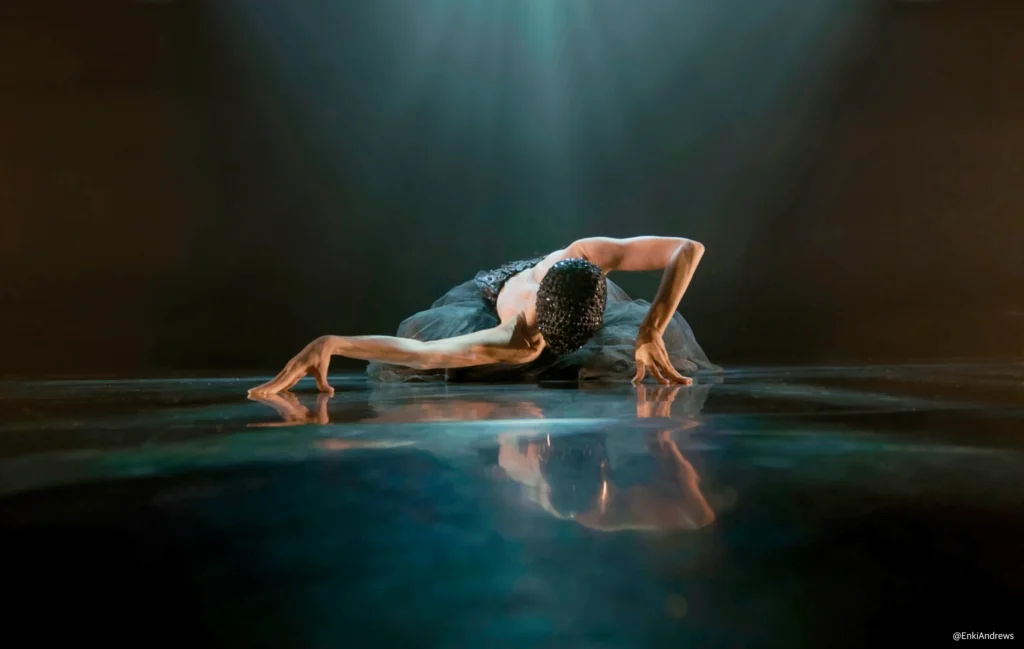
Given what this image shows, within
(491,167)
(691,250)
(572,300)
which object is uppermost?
(491,167)

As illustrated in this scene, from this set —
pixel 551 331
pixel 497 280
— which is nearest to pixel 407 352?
pixel 551 331

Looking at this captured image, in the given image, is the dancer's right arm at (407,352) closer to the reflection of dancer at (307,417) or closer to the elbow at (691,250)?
the reflection of dancer at (307,417)

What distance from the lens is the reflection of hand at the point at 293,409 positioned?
107cm

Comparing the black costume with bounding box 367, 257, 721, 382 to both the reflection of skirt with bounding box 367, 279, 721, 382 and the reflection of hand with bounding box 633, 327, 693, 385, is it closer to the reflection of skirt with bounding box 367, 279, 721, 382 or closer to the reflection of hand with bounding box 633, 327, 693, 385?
the reflection of skirt with bounding box 367, 279, 721, 382

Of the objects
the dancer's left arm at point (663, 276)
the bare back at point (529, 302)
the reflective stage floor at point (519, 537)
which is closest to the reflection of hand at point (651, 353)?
the dancer's left arm at point (663, 276)

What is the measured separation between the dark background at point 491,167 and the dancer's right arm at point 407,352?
1753mm

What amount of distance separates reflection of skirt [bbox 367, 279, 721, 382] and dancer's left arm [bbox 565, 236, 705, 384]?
0.42 metres

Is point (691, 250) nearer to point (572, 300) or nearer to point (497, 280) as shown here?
point (572, 300)

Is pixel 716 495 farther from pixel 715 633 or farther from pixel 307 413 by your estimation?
pixel 307 413

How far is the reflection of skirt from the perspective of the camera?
94.3 inches

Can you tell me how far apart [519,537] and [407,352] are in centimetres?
146

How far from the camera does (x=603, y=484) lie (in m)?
0.61

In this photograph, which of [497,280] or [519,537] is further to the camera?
[497,280]

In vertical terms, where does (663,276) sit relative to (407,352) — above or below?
above
